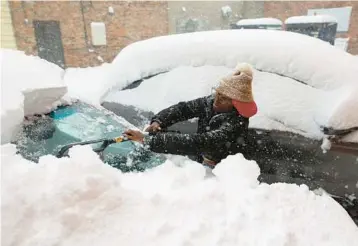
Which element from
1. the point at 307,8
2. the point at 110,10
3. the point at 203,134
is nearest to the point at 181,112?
the point at 203,134

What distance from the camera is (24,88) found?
191cm

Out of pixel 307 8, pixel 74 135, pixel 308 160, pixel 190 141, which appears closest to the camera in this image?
pixel 74 135

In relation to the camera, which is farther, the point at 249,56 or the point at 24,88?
the point at 249,56

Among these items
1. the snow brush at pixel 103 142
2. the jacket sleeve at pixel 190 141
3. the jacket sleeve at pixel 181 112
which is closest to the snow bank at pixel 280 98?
the jacket sleeve at pixel 181 112

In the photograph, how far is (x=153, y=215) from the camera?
132cm

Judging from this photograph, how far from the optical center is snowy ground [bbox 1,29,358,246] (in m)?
1.16

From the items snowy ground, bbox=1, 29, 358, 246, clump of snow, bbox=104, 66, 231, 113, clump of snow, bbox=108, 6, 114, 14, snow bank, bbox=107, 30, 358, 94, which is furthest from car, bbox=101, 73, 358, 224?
clump of snow, bbox=108, 6, 114, 14

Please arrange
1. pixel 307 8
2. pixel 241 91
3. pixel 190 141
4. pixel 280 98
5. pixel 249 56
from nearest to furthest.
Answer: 1. pixel 190 141
2. pixel 241 91
3. pixel 280 98
4. pixel 249 56
5. pixel 307 8

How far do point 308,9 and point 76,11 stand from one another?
819 centimetres

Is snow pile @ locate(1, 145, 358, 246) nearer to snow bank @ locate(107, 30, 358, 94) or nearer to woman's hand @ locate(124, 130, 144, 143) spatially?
woman's hand @ locate(124, 130, 144, 143)

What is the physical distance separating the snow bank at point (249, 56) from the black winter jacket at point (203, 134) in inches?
22.8

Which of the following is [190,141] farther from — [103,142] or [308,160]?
[308,160]

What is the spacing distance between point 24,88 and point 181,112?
1.21 meters

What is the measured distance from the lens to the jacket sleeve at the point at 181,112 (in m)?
2.63
